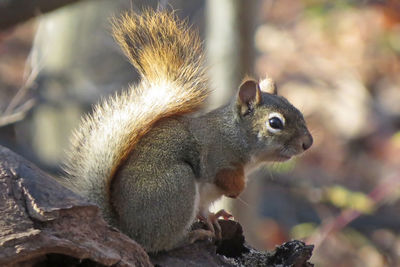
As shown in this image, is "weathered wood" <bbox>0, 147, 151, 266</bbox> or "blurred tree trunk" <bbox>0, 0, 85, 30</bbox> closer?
"weathered wood" <bbox>0, 147, 151, 266</bbox>

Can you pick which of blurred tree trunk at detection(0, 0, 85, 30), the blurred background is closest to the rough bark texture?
the blurred background

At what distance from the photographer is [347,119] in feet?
23.7

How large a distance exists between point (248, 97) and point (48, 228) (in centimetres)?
108

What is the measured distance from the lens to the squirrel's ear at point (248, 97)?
2.76 metres

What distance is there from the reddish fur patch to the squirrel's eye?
22cm

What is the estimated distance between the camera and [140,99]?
250 cm

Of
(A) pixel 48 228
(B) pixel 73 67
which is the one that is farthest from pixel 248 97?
(B) pixel 73 67

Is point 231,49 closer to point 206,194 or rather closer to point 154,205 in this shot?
point 206,194

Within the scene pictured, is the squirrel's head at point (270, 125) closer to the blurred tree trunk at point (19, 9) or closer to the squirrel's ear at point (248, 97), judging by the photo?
the squirrel's ear at point (248, 97)

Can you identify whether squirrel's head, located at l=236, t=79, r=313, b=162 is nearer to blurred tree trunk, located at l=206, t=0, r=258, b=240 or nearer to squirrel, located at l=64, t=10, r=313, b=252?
squirrel, located at l=64, t=10, r=313, b=252

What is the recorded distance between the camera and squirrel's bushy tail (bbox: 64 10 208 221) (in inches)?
94.8

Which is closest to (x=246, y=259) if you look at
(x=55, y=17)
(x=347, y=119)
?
(x=55, y=17)

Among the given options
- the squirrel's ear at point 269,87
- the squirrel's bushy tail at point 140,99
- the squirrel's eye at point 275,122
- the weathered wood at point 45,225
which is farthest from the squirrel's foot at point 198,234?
the squirrel's ear at point 269,87

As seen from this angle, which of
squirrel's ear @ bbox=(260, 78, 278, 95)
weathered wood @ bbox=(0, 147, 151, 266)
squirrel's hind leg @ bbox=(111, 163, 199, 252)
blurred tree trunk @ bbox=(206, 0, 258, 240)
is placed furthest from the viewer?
blurred tree trunk @ bbox=(206, 0, 258, 240)
